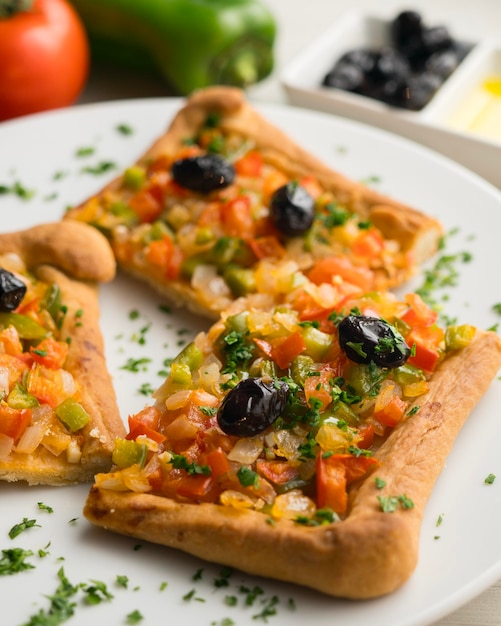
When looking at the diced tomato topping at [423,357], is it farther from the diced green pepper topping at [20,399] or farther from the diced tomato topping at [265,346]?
the diced green pepper topping at [20,399]

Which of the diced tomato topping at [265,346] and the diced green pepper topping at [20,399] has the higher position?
the diced tomato topping at [265,346]

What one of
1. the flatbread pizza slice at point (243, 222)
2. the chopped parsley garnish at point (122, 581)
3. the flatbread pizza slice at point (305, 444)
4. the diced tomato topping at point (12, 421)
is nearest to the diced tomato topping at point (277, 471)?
the flatbread pizza slice at point (305, 444)

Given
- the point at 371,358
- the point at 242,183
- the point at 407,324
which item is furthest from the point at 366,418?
the point at 242,183

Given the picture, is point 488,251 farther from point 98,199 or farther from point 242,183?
point 98,199

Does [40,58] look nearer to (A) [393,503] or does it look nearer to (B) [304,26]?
(B) [304,26]

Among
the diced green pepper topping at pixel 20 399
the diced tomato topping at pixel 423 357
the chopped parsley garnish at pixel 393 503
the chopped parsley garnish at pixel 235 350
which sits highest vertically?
the diced tomato topping at pixel 423 357
